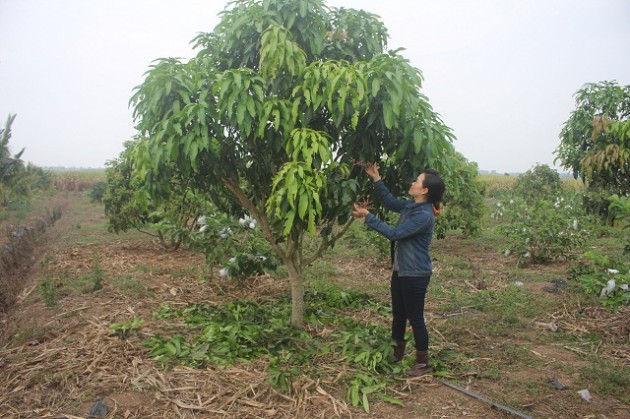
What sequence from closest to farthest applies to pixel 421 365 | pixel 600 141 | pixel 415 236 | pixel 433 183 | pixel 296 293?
1. pixel 433 183
2. pixel 415 236
3. pixel 421 365
4. pixel 296 293
5. pixel 600 141

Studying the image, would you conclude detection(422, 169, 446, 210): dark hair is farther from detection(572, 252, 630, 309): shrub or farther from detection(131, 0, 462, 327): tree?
detection(572, 252, 630, 309): shrub

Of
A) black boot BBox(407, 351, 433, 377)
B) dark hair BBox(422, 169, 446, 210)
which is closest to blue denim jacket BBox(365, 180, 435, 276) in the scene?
dark hair BBox(422, 169, 446, 210)

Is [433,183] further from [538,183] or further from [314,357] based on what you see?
[538,183]

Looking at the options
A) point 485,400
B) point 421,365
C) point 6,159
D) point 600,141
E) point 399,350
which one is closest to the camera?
point 485,400

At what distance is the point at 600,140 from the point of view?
755 centimetres

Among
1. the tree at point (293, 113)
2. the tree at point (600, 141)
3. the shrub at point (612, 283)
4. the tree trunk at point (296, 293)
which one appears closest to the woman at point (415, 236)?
the tree at point (293, 113)

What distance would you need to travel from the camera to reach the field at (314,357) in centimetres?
345

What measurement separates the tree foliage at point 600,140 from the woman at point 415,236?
14.2 feet

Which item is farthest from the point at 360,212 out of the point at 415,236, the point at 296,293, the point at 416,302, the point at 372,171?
the point at 296,293

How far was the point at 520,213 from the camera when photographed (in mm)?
9164

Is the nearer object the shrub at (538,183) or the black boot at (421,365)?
the black boot at (421,365)

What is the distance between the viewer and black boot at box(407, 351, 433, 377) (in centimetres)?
388

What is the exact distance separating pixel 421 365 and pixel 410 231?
114 centimetres

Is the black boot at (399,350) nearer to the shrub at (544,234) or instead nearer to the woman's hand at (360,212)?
the woman's hand at (360,212)
